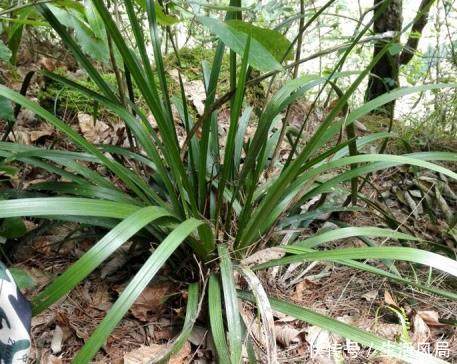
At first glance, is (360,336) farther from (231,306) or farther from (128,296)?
(128,296)

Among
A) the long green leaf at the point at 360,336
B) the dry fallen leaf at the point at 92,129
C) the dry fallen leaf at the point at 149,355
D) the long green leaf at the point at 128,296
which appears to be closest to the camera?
the long green leaf at the point at 128,296

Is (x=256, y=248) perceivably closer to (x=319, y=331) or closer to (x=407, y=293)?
(x=319, y=331)

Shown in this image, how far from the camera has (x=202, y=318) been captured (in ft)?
3.55

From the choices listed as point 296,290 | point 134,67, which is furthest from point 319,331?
point 134,67

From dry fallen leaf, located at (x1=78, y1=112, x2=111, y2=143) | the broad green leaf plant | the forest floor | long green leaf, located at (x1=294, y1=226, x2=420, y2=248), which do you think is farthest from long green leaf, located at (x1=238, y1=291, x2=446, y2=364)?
dry fallen leaf, located at (x1=78, y1=112, x2=111, y2=143)

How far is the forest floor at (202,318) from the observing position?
1023 mm

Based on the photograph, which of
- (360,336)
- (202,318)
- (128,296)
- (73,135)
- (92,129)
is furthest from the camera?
(92,129)

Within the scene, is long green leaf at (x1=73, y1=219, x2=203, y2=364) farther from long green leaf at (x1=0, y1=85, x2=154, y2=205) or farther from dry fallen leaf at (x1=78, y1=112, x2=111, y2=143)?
dry fallen leaf at (x1=78, y1=112, x2=111, y2=143)

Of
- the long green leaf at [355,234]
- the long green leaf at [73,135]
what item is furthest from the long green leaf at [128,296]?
the long green leaf at [355,234]

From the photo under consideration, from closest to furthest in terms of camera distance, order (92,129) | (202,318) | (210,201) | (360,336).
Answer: (360,336) < (202,318) < (210,201) < (92,129)

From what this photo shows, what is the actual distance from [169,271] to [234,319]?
1.08 ft

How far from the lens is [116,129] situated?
1.71 metres

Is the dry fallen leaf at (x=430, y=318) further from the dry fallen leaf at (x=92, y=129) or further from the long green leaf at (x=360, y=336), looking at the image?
the dry fallen leaf at (x=92, y=129)

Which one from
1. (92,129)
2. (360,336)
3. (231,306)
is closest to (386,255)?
(360,336)
